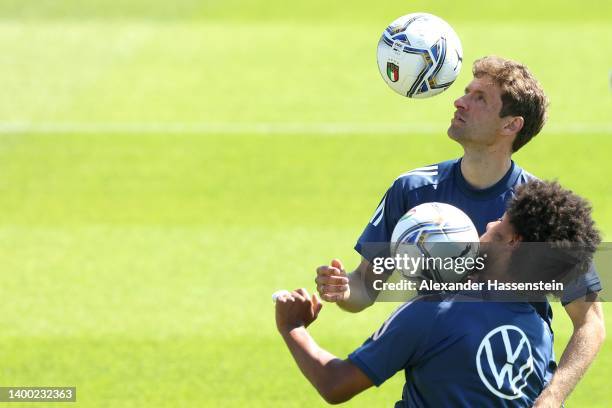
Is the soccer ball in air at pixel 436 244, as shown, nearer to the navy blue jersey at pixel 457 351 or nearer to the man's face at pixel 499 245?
the man's face at pixel 499 245

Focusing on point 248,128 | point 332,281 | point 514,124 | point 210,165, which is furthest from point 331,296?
point 248,128

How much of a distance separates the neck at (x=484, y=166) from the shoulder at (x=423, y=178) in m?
0.09

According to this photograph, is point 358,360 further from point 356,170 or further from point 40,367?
point 356,170

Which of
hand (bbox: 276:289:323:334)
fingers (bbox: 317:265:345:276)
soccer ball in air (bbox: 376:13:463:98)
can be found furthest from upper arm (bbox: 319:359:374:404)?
soccer ball in air (bbox: 376:13:463:98)

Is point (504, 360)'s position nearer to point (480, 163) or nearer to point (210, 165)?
point (480, 163)

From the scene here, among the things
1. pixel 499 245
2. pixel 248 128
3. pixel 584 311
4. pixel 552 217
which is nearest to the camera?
pixel 552 217

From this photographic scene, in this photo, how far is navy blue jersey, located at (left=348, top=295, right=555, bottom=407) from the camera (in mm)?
3896

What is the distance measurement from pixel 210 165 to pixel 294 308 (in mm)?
7528

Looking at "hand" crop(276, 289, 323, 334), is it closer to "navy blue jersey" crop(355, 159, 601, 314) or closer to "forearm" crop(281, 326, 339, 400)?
"forearm" crop(281, 326, 339, 400)

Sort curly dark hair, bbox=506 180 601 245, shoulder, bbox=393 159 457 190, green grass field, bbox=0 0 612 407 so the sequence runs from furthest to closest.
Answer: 1. green grass field, bbox=0 0 612 407
2. shoulder, bbox=393 159 457 190
3. curly dark hair, bbox=506 180 601 245

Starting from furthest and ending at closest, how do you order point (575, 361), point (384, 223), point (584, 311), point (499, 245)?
point (384, 223), point (584, 311), point (575, 361), point (499, 245)

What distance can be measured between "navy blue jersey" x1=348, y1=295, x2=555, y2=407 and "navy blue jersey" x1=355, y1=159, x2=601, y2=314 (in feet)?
2.80

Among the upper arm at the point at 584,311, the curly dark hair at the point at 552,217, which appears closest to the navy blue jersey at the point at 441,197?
the upper arm at the point at 584,311

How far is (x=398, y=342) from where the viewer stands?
12.8ft
